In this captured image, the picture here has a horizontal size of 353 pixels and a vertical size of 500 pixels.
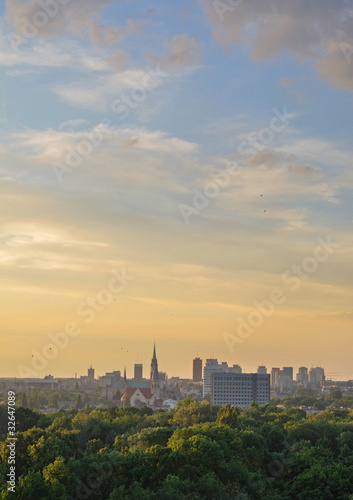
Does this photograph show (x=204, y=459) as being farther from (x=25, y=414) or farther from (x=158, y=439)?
(x=25, y=414)

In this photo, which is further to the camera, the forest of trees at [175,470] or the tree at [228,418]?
the tree at [228,418]

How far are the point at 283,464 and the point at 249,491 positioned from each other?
11.3 m

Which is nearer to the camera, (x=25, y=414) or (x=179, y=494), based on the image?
(x=179, y=494)

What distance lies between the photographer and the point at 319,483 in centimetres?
5762

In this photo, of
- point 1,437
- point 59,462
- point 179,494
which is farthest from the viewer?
point 1,437

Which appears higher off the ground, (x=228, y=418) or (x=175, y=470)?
(x=228, y=418)

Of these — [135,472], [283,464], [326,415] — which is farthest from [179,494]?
[326,415]

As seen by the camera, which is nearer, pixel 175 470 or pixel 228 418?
pixel 175 470

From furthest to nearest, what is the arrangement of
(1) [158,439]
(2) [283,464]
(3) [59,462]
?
(1) [158,439] → (2) [283,464] → (3) [59,462]

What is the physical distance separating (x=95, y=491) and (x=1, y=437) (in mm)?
43102

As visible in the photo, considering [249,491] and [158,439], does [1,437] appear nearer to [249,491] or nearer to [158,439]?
[158,439]

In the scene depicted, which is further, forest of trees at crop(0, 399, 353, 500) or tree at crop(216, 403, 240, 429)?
tree at crop(216, 403, 240, 429)

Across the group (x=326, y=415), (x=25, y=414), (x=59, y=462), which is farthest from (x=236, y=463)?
(x=326, y=415)

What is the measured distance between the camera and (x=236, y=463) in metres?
62.4
